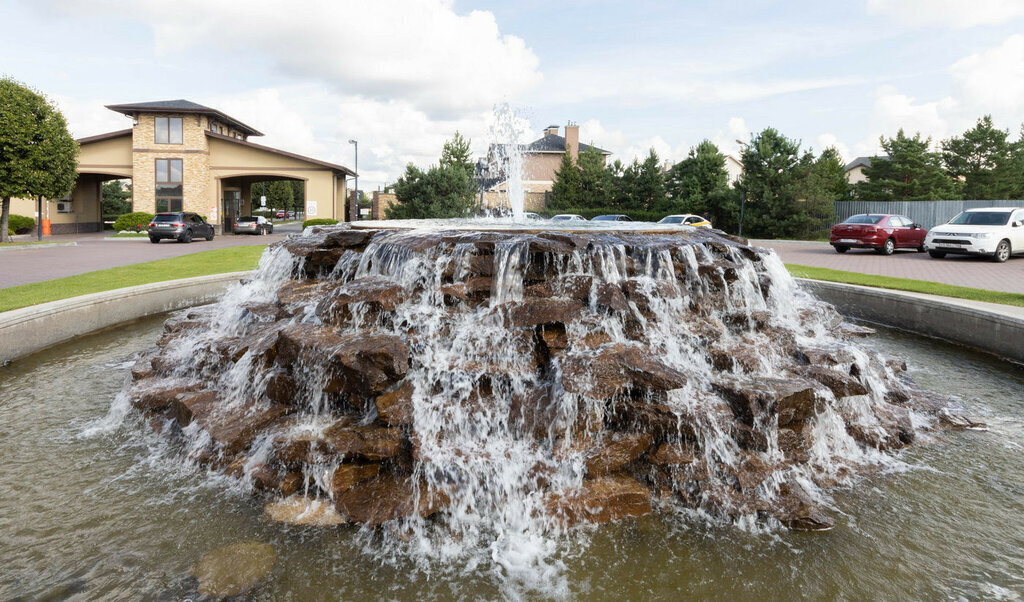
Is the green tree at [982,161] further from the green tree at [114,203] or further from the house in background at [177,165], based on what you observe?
the green tree at [114,203]

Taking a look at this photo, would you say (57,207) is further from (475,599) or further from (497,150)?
(475,599)

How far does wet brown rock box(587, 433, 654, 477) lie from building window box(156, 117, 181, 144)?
142 ft

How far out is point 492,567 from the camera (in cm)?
354

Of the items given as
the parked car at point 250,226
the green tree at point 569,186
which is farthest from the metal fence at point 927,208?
the parked car at point 250,226

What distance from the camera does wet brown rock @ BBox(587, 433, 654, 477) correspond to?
14.6 feet

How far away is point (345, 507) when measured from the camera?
4059mm

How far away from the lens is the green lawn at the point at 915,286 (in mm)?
9742

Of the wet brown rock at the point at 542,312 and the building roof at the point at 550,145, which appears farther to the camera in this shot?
the building roof at the point at 550,145

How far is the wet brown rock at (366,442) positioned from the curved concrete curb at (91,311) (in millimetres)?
5430

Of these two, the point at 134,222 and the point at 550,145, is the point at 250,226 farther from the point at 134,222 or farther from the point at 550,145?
the point at 550,145

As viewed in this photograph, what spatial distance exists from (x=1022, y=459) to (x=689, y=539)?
11.3 feet

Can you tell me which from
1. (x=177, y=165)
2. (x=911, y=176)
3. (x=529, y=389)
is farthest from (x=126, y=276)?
(x=911, y=176)

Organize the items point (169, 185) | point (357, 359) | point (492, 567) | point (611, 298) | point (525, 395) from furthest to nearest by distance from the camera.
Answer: point (169, 185) → point (611, 298) → point (525, 395) → point (357, 359) → point (492, 567)

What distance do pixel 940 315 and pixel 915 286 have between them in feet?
10.6
